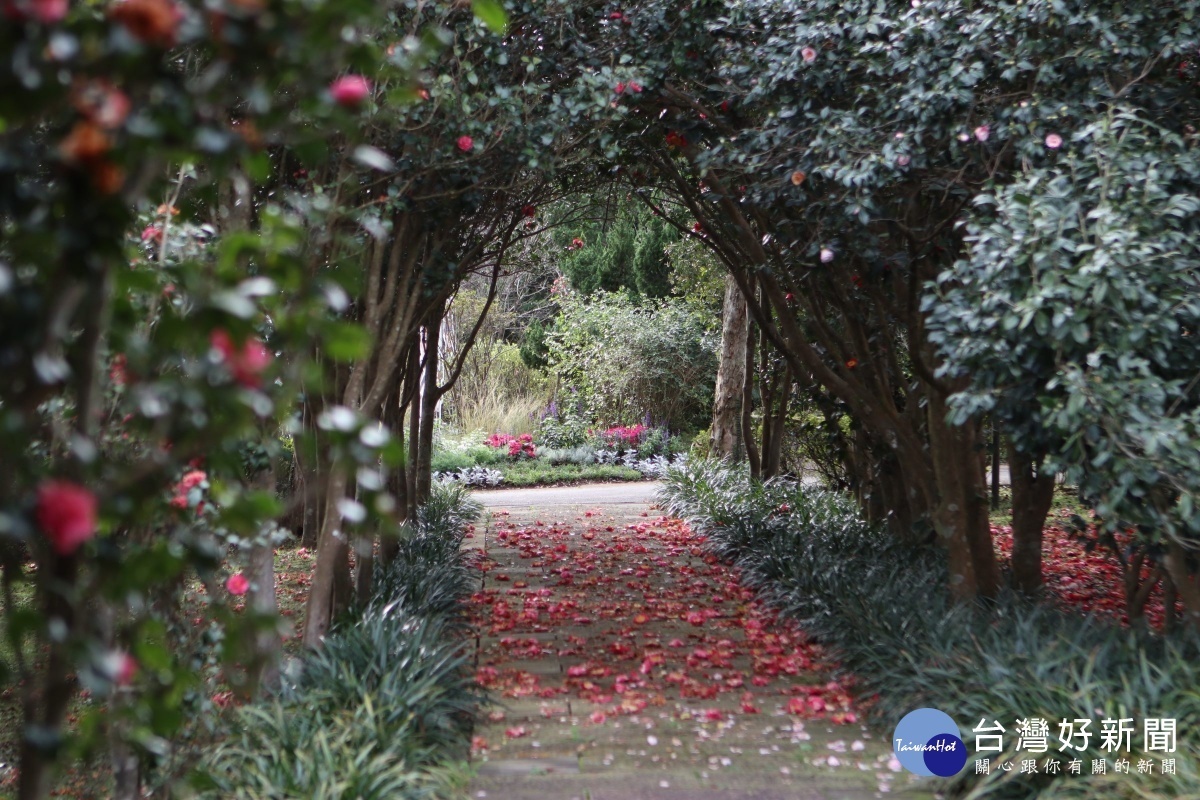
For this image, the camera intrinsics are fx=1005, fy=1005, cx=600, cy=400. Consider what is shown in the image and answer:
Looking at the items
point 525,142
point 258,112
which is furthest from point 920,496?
point 258,112

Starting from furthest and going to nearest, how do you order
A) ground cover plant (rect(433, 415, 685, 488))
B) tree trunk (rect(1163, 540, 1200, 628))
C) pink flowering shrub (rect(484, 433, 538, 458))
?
pink flowering shrub (rect(484, 433, 538, 458)) → ground cover plant (rect(433, 415, 685, 488)) → tree trunk (rect(1163, 540, 1200, 628))

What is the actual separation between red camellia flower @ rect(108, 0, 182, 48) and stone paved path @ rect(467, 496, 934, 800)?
308 centimetres

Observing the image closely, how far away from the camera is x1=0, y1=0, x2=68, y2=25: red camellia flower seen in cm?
98

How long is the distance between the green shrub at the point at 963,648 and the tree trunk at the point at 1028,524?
430 millimetres

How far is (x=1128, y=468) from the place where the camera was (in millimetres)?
3510

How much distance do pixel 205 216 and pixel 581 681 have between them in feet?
9.28

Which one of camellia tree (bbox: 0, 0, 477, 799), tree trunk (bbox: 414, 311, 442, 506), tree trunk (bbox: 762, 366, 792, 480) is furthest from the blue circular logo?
tree trunk (bbox: 762, 366, 792, 480)

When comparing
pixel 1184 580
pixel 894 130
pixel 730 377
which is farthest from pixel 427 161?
pixel 730 377

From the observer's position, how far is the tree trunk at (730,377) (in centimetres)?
1138

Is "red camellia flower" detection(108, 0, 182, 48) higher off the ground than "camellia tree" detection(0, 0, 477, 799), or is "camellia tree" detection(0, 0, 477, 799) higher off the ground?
"red camellia flower" detection(108, 0, 182, 48)

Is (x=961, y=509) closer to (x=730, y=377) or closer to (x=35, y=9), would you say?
(x=35, y=9)

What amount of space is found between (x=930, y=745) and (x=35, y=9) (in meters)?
3.64

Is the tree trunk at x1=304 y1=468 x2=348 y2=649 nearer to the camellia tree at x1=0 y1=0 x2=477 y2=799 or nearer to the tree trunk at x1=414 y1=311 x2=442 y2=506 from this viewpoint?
the camellia tree at x1=0 y1=0 x2=477 y2=799

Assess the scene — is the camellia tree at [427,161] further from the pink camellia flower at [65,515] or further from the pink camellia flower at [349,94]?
the pink camellia flower at [65,515]
